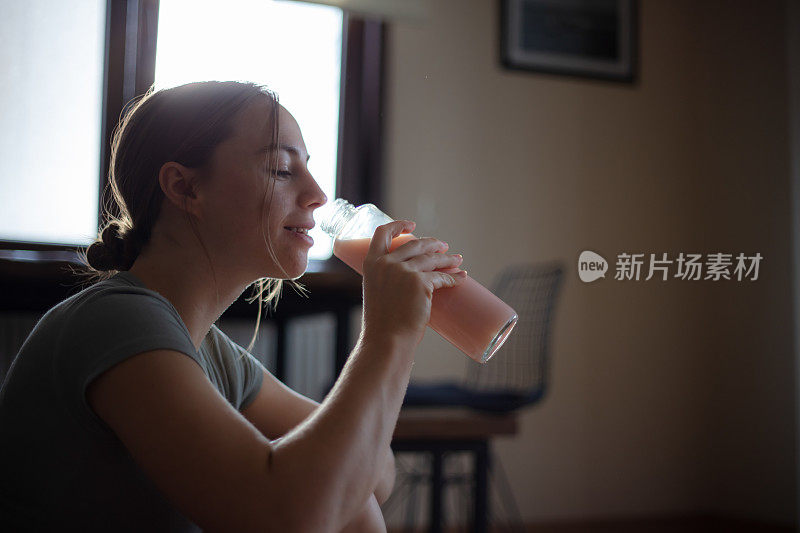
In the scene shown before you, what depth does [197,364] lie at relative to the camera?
1.70 feet

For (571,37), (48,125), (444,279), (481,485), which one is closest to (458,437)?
(481,485)

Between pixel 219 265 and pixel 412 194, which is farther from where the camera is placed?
pixel 412 194

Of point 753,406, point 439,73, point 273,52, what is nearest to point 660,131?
point 439,73

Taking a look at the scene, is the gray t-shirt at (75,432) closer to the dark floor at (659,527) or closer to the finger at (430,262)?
the finger at (430,262)

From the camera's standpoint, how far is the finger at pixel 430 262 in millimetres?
609

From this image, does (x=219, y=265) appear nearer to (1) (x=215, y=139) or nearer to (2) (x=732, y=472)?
(1) (x=215, y=139)

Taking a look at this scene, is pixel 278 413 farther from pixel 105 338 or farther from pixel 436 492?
pixel 436 492

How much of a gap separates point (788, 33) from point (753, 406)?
1.35 metres

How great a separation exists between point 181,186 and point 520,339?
1.90 metres

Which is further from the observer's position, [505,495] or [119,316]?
[505,495]

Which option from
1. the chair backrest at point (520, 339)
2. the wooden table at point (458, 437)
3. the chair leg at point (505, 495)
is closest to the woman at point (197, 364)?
the wooden table at point (458, 437)

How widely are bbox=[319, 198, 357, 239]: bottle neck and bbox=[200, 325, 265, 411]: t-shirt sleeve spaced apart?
17 cm

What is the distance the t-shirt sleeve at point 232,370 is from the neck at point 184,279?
0.26ft

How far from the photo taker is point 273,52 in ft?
7.76
